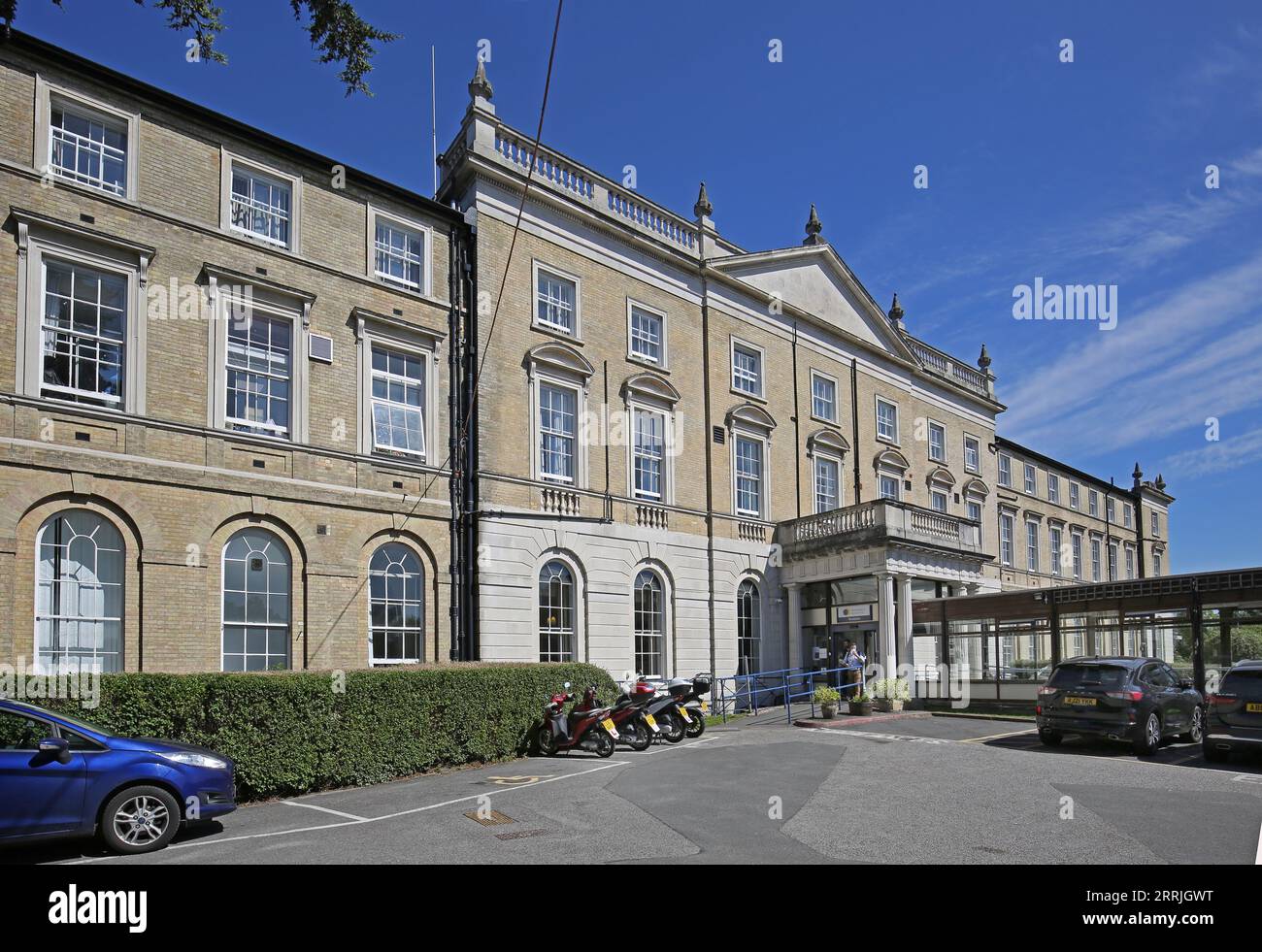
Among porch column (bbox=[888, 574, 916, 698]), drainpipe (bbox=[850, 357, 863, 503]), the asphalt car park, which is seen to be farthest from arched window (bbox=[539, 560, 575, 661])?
drainpipe (bbox=[850, 357, 863, 503])

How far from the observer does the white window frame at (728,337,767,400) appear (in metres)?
28.7

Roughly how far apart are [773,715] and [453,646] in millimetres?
8428

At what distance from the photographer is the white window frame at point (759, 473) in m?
28.2

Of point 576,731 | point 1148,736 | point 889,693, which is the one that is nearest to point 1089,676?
point 1148,736

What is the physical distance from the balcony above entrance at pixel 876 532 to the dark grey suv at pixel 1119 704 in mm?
9664

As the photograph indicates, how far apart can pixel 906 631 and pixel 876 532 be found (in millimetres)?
2867

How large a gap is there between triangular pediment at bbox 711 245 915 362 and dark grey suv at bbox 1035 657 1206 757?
16.3 m

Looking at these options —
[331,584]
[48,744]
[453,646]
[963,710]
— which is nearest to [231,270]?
[331,584]

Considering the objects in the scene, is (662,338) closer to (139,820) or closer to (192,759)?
(192,759)

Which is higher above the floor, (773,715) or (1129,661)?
(1129,661)

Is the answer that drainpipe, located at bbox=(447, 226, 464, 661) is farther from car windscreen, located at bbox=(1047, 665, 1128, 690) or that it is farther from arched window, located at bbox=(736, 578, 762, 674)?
car windscreen, located at bbox=(1047, 665, 1128, 690)

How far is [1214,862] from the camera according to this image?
8.17 m
